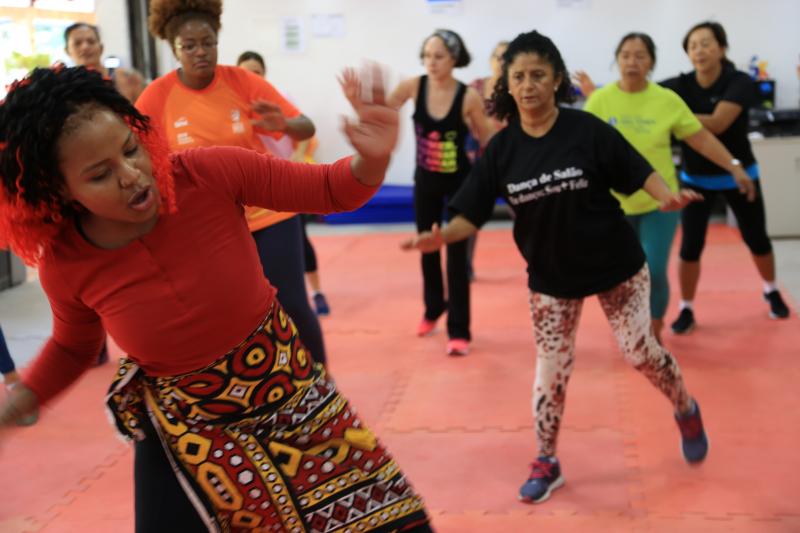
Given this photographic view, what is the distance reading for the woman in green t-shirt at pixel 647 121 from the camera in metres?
4.41

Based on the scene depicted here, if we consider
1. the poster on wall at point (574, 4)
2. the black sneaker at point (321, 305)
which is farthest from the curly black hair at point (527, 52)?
the poster on wall at point (574, 4)

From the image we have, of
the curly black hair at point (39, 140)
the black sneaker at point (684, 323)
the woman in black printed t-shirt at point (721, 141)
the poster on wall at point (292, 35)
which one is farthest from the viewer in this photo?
the poster on wall at point (292, 35)

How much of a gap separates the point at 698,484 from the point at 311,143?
15.0 feet

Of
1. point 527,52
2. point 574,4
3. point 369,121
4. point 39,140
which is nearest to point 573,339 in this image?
point 527,52

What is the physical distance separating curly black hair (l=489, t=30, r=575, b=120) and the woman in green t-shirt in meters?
1.17

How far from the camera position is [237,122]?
3.55 metres

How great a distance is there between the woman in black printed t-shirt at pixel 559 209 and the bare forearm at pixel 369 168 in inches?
46.8

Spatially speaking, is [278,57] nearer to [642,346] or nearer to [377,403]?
[377,403]

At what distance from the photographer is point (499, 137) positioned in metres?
3.27

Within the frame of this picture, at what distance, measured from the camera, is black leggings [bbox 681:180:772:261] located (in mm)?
5230

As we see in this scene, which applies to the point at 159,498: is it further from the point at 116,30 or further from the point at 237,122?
the point at 116,30

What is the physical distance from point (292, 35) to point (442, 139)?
5377mm

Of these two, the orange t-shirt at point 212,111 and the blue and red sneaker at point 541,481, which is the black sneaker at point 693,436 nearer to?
the blue and red sneaker at point 541,481

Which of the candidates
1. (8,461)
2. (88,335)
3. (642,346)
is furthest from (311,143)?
(88,335)
